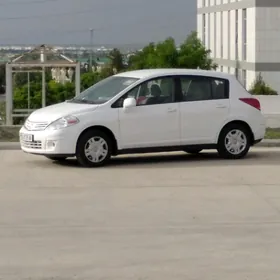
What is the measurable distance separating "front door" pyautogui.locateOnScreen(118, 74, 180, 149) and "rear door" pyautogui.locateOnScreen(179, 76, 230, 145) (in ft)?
0.57

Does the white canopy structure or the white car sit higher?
the white canopy structure

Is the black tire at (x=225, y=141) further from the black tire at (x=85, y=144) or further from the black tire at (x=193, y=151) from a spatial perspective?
the black tire at (x=85, y=144)

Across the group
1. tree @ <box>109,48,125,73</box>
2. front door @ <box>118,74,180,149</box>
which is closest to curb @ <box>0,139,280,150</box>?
front door @ <box>118,74,180,149</box>

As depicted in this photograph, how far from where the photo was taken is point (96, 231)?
31.0 ft

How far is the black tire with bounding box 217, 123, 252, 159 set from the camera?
15305 mm

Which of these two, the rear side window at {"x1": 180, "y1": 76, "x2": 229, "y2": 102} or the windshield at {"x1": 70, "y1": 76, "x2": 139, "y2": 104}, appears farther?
the rear side window at {"x1": 180, "y1": 76, "x2": 229, "y2": 102}

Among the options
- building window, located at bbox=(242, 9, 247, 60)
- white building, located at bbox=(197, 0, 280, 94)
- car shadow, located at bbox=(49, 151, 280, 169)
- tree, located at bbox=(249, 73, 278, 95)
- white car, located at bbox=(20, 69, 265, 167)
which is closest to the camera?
white car, located at bbox=(20, 69, 265, 167)

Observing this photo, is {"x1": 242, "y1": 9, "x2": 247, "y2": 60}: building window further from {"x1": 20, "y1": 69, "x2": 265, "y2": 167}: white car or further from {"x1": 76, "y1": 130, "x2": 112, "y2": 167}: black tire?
{"x1": 76, "y1": 130, "x2": 112, "y2": 167}: black tire

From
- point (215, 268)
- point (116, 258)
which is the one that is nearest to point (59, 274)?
point (116, 258)

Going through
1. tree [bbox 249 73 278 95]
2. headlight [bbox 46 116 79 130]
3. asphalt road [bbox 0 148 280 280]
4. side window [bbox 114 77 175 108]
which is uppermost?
tree [bbox 249 73 278 95]

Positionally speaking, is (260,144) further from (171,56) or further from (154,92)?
(171,56)

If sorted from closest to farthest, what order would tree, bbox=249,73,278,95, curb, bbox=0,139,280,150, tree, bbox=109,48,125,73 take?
curb, bbox=0,139,280,150 < tree, bbox=249,73,278,95 < tree, bbox=109,48,125,73

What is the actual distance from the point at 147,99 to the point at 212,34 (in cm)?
4649

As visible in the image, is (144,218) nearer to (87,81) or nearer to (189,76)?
(189,76)
